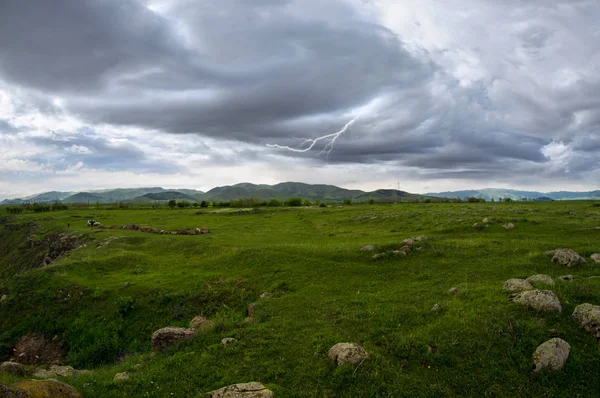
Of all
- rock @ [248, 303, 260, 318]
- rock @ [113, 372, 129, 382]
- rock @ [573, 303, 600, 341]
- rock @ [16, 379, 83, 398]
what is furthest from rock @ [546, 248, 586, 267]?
rock @ [16, 379, 83, 398]

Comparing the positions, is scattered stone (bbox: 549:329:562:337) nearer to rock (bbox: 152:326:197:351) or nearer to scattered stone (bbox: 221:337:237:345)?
scattered stone (bbox: 221:337:237:345)

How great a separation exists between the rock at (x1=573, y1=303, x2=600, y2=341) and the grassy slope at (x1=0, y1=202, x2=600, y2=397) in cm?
34

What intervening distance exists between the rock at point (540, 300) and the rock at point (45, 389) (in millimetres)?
17560

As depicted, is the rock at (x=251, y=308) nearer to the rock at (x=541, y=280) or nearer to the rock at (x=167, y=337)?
the rock at (x=167, y=337)

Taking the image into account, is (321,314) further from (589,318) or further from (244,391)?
(589,318)

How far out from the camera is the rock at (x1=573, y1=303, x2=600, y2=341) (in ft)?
40.0

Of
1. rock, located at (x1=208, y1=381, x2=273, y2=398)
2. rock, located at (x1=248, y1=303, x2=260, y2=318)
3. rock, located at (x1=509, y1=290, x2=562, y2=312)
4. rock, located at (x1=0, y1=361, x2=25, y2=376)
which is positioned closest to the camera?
rock, located at (x1=208, y1=381, x2=273, y2=398)

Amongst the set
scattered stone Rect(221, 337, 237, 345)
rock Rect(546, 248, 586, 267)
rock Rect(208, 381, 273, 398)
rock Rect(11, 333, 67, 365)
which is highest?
rock Rect(546, 248, 586, 267)

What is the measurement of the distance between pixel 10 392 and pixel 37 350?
17748mm

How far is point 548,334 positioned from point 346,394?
819cm

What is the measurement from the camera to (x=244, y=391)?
10.4m

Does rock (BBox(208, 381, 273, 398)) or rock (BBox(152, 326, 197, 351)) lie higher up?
rock (BBox(208, 381, 273, 398))

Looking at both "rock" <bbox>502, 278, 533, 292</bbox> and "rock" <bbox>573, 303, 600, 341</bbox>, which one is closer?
"rock" <bbox>573, 303, 600, 341</bbox>

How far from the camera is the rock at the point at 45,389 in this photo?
8.91 meters
